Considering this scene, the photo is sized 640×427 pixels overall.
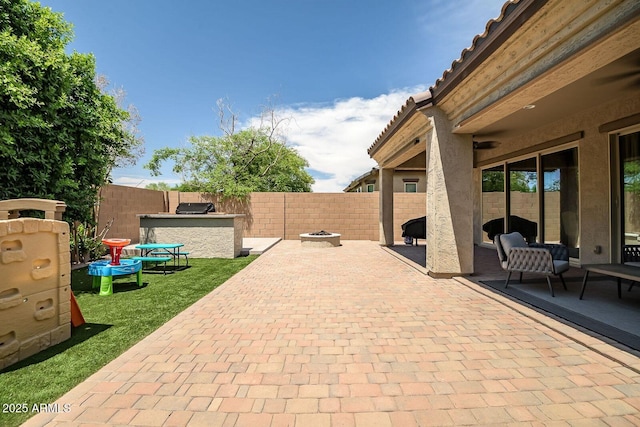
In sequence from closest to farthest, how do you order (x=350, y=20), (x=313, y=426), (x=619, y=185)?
(x=313, y=426) < (x=619, y=185) < (x=350, y=20)

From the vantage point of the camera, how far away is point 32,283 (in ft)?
9.98

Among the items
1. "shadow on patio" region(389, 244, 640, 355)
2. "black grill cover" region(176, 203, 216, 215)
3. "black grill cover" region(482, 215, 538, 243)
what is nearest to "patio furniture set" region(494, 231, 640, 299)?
"shadow on patio" region(389, 244, 640, 355)

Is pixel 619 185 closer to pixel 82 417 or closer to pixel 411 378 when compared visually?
pixel 411 378

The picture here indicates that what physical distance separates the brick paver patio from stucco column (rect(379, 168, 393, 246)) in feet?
23.5

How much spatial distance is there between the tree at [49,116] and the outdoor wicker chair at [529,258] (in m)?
8.79

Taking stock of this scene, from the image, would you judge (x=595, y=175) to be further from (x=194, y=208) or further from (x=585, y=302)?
(x=194, y=208)

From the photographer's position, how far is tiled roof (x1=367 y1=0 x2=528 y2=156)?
12.2ft

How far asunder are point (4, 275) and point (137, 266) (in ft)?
8.87

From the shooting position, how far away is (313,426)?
197cm

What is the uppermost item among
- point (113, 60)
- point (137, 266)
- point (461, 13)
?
point (113, 60)

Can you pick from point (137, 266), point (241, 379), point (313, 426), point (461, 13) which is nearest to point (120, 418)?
point (241, 379)

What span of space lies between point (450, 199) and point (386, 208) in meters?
5.62

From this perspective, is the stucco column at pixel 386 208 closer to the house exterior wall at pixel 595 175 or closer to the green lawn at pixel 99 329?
the house exterior wall at pixel 595 175

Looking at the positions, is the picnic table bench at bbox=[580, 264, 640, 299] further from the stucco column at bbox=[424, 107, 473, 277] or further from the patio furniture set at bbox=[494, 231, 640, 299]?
the stucco column at bbox=[424, 107, 473, 277]
